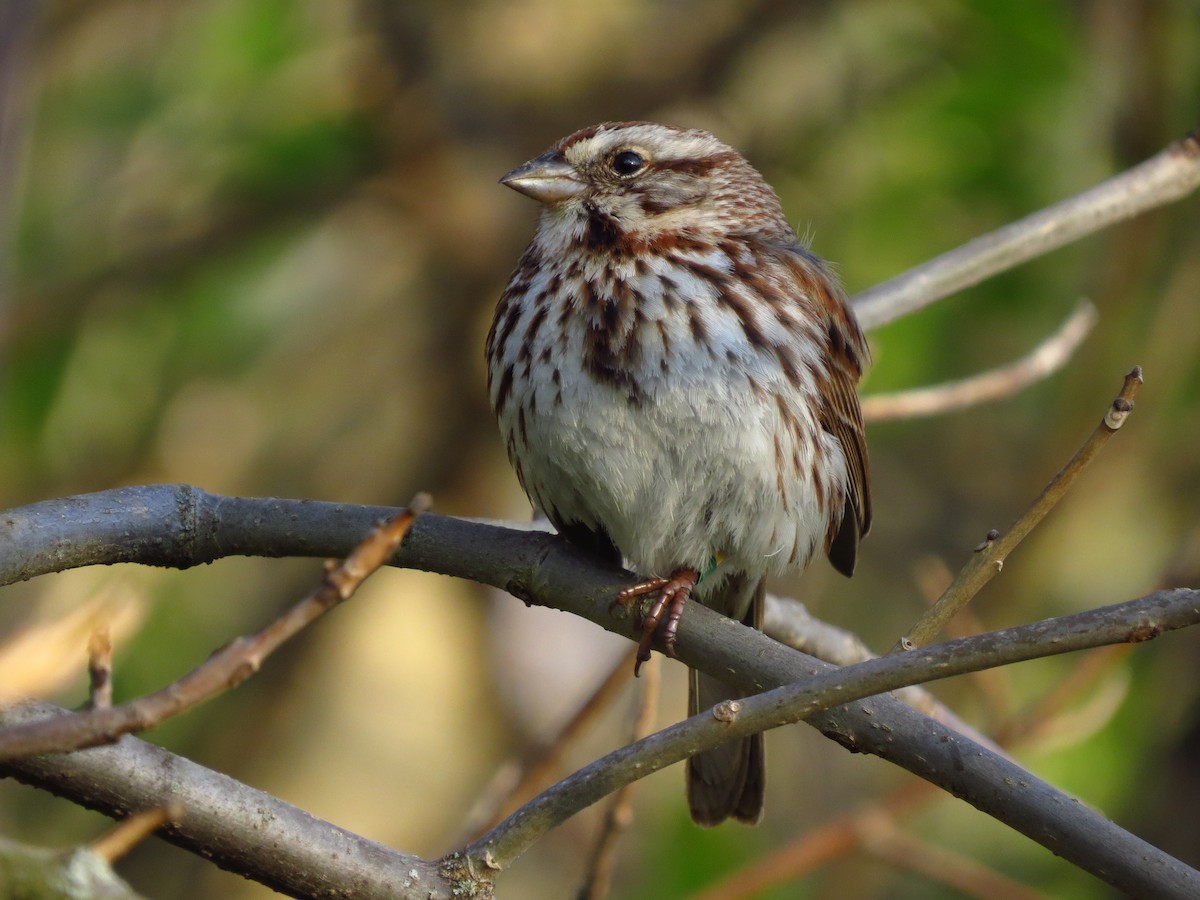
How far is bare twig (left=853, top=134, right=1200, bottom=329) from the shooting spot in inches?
135

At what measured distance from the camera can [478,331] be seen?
19.6ft

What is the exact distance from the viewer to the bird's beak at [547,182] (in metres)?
3.48

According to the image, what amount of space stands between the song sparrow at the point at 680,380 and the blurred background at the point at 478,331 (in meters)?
1.73

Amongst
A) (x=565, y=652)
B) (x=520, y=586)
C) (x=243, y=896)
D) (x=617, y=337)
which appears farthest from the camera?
(x=565, y=652)

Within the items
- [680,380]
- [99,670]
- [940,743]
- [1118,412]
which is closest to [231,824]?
[99,670]

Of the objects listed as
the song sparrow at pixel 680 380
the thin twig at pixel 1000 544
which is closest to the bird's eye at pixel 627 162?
the song sparrow at pixel 680 380

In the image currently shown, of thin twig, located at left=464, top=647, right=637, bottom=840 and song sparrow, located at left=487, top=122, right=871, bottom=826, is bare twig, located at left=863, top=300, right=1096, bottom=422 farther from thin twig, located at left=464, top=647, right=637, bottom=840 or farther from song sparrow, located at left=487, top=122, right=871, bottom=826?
thin twig, located at left=464, top=647, right=637, bottom=840

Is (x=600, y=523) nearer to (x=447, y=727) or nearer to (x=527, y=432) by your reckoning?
(x=527, y=432)

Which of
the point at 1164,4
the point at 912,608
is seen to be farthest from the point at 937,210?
the point at 912,608

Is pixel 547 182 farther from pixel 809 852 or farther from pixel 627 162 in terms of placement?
pixel 809 852

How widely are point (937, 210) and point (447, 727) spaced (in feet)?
9.04

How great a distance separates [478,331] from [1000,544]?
3957mm

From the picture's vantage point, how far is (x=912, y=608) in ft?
21.0

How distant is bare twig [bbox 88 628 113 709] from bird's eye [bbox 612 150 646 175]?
2.11m
